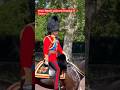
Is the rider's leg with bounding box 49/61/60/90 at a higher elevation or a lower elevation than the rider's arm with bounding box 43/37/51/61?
lower

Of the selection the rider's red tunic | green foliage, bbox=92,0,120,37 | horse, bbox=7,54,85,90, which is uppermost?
green foliage, bbox=92,0,120,37

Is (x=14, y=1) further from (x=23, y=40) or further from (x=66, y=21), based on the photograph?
(x=66, y=21)

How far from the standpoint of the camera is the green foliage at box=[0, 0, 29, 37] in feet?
27.7

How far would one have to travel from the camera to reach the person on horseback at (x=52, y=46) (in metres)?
7.57

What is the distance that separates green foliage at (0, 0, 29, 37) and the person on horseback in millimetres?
1013

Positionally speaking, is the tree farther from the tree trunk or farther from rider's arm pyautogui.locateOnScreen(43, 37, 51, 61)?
rider's arm pyautogui.locateOnScreen(43, 37, 51, 61)

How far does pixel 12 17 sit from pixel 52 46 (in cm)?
131

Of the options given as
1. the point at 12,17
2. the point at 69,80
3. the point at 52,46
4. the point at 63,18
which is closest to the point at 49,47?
the point at 52,46

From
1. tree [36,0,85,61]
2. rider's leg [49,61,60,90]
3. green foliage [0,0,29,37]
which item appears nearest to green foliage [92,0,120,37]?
tree [36,0,85,61]

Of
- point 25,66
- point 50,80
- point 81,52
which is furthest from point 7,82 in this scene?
point 81,52

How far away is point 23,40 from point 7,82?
3.10ft

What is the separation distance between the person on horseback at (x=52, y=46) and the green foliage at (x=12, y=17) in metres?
1.01

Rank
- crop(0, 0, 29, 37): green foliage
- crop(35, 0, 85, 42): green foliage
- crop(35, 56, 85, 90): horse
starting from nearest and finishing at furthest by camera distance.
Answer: crop(35, 0, 85, 42): green foliage
crop(35, 56, 85, 90): horse
crop(0, 0, 29, 37): green foliage

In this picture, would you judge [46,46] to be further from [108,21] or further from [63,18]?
[108,21]
